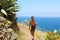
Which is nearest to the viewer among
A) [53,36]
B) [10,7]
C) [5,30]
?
[5,30]

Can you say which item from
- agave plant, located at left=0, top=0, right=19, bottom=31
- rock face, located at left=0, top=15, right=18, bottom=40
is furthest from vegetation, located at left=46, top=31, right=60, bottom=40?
→ rock face, located at left=0, top=15, right=18, bottom=40

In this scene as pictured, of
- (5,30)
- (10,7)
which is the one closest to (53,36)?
(10,7)

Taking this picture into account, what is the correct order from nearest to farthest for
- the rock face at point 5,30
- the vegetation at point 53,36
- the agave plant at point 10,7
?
1. the rock face at point 5,30
2. the agave plant at point 10,7
3. the vegetation at point 53,36

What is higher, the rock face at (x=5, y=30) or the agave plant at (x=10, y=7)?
the agave plant at (x=10, y=7)

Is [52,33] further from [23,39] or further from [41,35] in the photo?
[41,35]

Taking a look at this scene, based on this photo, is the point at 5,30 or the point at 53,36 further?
the point at 53,36

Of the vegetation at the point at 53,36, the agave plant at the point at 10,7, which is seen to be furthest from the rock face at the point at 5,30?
the vegetation at the point at 53,36

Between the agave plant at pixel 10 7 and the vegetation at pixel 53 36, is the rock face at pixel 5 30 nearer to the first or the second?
the agave plant at pixel 10 7

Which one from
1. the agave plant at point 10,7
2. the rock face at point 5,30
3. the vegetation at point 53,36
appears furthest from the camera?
the vegetation at point 53,36

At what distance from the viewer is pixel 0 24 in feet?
42.8

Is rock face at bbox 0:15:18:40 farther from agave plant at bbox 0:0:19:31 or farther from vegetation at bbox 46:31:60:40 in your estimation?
vegetation at bbox 46:31:60:40

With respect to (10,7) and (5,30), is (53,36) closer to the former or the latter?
(10,7)

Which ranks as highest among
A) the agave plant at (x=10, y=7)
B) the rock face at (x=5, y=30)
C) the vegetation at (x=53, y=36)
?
the agave plant at (x=10, y=7)

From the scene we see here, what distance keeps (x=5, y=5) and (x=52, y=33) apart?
3935 millimetres
